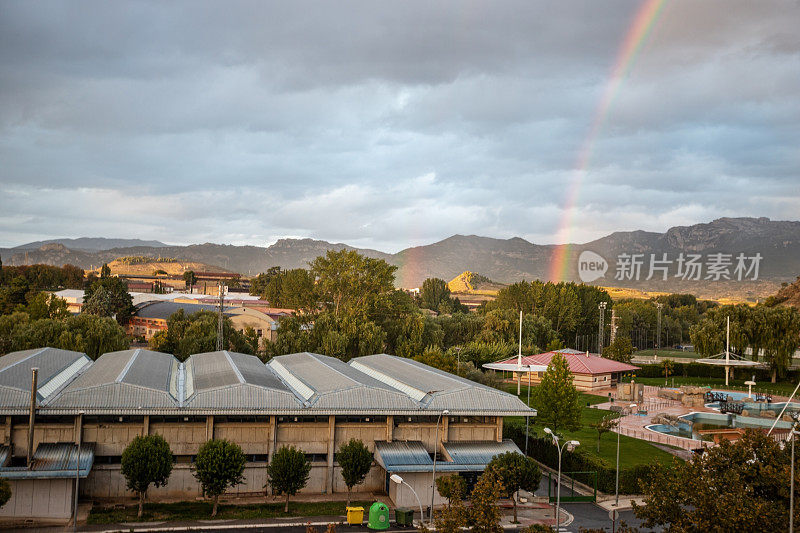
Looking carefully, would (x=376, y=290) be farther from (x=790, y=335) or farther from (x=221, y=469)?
(x=221, y=469)

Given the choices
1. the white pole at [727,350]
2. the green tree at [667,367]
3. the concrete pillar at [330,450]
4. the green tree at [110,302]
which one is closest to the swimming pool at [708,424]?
the white pole at [727,350]

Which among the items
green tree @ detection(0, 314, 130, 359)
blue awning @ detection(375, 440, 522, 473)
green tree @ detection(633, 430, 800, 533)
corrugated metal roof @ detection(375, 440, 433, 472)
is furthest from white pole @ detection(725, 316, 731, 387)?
green tree @ detection(0, 314, 130, 359)

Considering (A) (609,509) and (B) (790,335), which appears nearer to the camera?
(A) (609,509)

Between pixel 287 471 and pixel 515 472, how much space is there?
1187 centimetres

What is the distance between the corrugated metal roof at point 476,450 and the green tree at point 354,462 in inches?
199

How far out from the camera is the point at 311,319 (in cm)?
9044

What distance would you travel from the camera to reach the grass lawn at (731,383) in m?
83.4

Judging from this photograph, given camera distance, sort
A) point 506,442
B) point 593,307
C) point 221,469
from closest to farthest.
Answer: point 221,469 < point 506,442 < point 593,307

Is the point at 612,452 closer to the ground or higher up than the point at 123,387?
closer to the ground

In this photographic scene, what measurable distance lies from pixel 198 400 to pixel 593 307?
114 metres

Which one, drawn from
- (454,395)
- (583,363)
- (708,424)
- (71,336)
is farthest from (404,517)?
(583,363)

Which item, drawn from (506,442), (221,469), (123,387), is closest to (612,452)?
(506,442)

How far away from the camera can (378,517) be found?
105ft

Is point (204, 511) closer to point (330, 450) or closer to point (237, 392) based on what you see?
point (237, 392)
